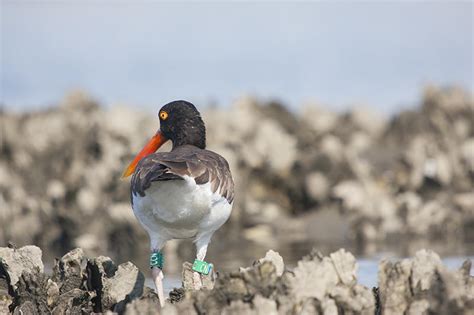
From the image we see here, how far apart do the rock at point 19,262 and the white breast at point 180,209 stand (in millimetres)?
831

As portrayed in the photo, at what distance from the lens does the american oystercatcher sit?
7.27 meters

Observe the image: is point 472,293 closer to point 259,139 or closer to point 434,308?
point 434,308

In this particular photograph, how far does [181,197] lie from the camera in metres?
→ 7.30

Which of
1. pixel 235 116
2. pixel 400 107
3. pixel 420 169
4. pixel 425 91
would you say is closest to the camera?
pixel 420 169

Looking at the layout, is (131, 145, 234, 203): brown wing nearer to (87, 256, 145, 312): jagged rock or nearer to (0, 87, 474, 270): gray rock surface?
(87, 256, 145, 312): jagged rock

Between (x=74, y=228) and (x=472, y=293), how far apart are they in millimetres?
11001

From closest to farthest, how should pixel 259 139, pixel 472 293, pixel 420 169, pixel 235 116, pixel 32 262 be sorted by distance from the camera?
pixel 472 293, pixel 32 262, pixel 420 169, pixel 259 139, pixel 235 116

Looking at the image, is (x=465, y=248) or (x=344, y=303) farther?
(x=465, y=248)

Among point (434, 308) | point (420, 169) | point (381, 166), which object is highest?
point (381, 166)

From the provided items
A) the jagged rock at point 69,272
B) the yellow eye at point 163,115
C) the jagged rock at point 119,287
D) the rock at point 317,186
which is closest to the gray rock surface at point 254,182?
the rock at point 317,186

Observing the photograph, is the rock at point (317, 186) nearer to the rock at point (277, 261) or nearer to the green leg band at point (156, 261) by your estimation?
the green leg band at point (156, 261)

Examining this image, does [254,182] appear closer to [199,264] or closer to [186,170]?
[199,264]

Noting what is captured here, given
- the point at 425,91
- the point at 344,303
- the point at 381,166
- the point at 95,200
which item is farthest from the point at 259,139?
the point at 344,303

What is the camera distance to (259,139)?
818 inches
